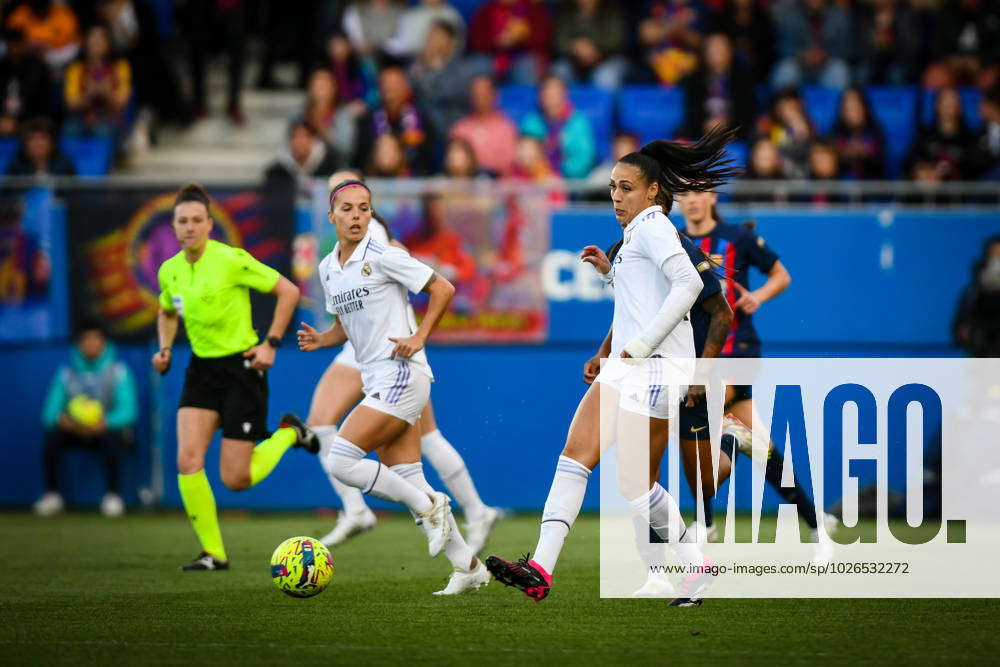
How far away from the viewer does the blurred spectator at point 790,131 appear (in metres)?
14.9

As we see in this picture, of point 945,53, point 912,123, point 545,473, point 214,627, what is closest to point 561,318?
point 545,473

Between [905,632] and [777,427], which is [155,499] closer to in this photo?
[777,427]

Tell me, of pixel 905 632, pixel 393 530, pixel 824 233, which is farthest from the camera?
pixel 824 233

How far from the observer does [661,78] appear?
1702 centimetres

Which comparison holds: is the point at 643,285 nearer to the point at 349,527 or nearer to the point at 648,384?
the point at 648,384

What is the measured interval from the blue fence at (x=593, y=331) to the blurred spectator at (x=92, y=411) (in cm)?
63

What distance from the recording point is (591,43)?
1741 centimetres

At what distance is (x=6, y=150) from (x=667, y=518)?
10.7m

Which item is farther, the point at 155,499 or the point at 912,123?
the point at 912,123

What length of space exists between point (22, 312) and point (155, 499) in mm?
2167

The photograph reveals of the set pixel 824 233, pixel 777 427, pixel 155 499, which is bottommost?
pixel 155 499

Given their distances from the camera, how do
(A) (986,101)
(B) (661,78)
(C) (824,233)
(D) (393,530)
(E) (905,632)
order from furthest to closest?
(B) (661,78), (A) (986,101), (C) (824,233), (D) (393,530), (E) (905,632)

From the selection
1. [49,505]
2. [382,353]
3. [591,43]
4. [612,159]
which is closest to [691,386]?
[382,353]

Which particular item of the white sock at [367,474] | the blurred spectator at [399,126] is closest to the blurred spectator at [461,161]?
the blurred spectator at [399,126]
